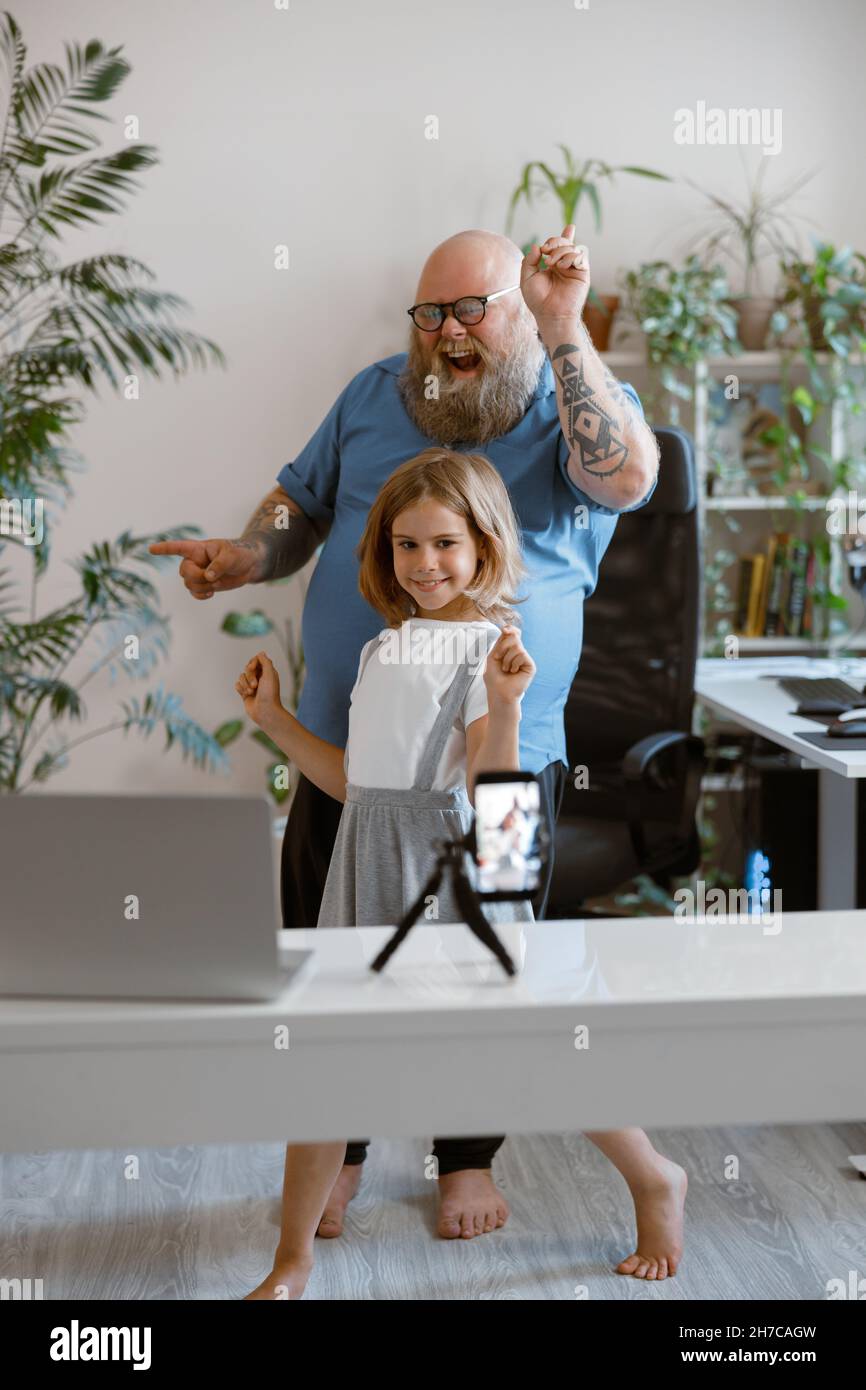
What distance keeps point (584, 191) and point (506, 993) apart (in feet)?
10.8

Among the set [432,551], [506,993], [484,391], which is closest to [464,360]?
[484,391]

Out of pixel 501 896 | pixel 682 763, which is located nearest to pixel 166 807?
pixel 501 896

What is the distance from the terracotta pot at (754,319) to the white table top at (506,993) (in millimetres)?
2907

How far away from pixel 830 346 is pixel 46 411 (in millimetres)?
2035

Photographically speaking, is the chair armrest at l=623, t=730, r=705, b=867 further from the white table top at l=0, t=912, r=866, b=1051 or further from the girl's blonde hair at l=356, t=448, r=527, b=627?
the white table top at l=0, t=912, r=866, b=1051

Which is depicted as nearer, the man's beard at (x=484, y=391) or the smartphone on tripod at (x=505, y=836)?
the smartphone on tripod at (x=505, y=836)

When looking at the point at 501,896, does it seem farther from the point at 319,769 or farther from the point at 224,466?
the point at 224,466

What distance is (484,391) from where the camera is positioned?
181 centimetres

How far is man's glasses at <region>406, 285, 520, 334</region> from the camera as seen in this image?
1.81 m

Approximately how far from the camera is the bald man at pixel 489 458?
5.52ft

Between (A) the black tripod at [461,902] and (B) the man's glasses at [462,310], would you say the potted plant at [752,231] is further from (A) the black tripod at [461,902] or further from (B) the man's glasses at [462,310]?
(A) the black tripod at [461,902]

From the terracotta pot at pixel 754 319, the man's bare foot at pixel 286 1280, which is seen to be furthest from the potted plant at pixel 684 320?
the man's bare foot at pixel 286 1280

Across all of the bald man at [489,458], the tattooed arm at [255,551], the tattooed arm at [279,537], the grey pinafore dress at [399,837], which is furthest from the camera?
the tattooed arm at [279,537]

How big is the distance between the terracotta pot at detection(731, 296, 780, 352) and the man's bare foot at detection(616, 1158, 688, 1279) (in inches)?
97.2
